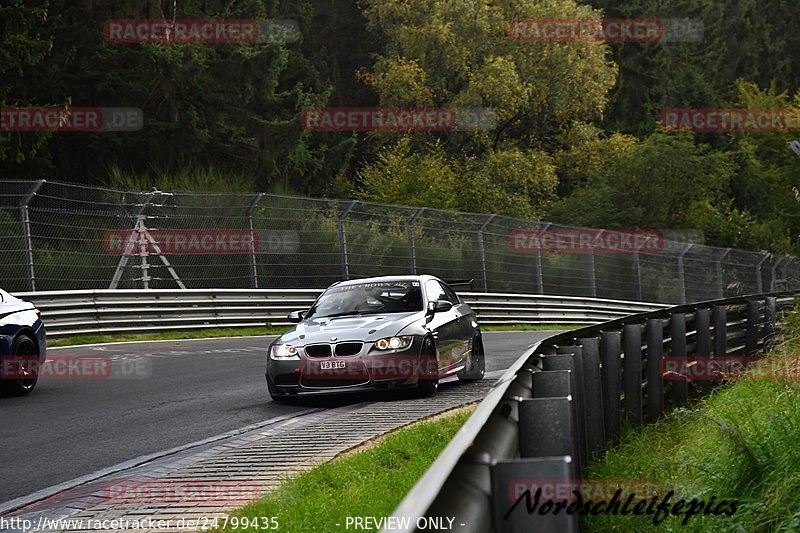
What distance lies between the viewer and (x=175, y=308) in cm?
2419

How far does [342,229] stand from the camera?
27.9 meters

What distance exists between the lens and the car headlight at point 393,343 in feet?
40.6

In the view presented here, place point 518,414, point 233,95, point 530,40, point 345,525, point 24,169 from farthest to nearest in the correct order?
point 530,40 < point 233,95 < point 24,169 < point 345,525 < point 518,414

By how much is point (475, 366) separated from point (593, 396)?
6.67 metres

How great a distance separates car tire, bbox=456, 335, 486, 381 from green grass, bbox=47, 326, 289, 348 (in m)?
8.62

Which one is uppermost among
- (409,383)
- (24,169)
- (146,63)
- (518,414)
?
(146,63)

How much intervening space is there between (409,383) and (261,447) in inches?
134

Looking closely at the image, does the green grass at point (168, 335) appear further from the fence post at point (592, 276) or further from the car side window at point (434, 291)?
the fence post at point (592, 276)

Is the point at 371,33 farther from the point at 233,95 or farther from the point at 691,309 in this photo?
the point at 691,309

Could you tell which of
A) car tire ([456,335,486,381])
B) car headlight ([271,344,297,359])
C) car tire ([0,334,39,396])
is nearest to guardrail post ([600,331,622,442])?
car headlight ([271,344,297,359])

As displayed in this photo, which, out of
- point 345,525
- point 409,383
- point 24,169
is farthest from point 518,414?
point 24,169

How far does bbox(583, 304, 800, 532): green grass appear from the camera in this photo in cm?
603
